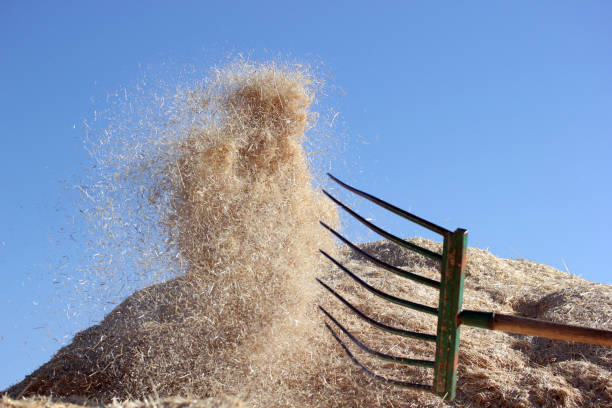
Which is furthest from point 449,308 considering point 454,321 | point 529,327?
point 529,327

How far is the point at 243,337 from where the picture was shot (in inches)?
132

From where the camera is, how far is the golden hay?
309cm

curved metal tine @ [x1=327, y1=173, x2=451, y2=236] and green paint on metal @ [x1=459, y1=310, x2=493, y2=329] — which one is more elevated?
curved metal tine @ [x1=327, y1=173, x2=451, y2=236]

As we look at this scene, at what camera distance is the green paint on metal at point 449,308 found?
186 centimetres

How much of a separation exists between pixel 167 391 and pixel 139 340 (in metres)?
0.64

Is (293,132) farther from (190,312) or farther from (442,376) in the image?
(442,376)

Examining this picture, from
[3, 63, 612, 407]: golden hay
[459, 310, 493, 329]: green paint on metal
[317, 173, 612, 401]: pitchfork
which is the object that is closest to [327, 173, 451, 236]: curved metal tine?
[317, 173, 612, 401]: pitchfork

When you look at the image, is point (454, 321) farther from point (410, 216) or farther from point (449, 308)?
point (410, 216)

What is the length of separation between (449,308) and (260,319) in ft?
5.71

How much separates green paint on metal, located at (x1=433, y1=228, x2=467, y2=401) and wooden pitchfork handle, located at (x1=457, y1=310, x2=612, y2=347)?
5 cm

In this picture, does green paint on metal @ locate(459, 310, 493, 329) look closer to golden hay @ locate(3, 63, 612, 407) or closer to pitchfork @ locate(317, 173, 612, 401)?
pitchfork @ locate(317, 173, 612, 401)

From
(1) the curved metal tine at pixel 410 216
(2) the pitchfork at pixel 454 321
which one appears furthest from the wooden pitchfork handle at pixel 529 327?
(1) the curved metal tine at pixel 410 216

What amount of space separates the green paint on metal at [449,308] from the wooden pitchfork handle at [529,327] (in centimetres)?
5

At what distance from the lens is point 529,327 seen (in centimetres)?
196
